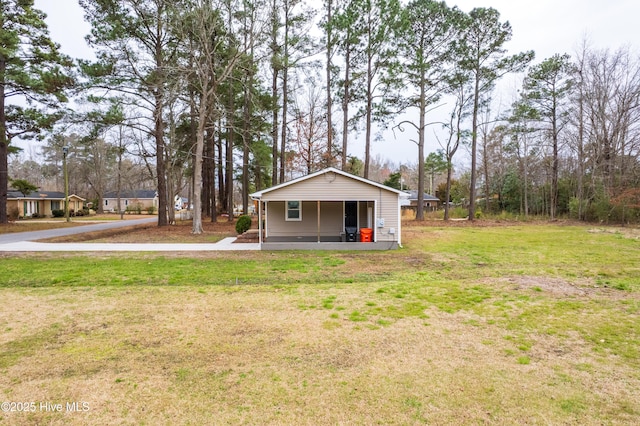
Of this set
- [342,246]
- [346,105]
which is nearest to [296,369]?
[342,246]

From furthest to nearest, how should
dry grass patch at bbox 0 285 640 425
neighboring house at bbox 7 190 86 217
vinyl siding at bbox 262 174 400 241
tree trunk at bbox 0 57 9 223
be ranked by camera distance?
neighboring house at bbox 7 190 86 217 < tree trunk at bbox 0 57 9 223 < vinyl siding at bbox 262 174 400 241 < dry grass patch at bbox 0 285 640 425

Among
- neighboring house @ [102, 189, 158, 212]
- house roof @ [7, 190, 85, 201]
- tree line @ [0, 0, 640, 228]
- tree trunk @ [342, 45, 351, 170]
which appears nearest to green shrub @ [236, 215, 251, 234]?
tree line @ [0, 0, 640, 228]

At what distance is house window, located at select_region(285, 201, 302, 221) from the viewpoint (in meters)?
15.0

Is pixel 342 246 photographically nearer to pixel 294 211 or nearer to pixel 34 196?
pixel 294 211

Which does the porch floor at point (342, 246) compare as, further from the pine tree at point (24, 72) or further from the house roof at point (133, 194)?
the house roof at point (133, 194)

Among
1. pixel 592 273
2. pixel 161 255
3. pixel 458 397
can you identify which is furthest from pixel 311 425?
pixel 161 255

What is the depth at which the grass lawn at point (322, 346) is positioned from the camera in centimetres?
290

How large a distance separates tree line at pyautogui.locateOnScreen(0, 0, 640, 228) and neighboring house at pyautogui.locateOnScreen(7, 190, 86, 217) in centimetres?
1249

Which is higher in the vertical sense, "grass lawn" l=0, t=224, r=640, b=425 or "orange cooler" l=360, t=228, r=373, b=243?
"orange cooler" l=360, t=228, r=373, b=243

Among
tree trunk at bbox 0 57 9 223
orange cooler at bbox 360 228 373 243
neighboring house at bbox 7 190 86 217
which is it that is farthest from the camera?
neighboring house at bbox 7 190 86 217

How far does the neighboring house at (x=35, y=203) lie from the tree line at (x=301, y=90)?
492 inches

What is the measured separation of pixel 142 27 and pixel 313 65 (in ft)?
32.0

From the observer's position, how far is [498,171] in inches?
1407

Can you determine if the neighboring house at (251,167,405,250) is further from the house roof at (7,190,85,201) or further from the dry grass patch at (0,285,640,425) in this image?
the house roof at (7,190,85,201)
